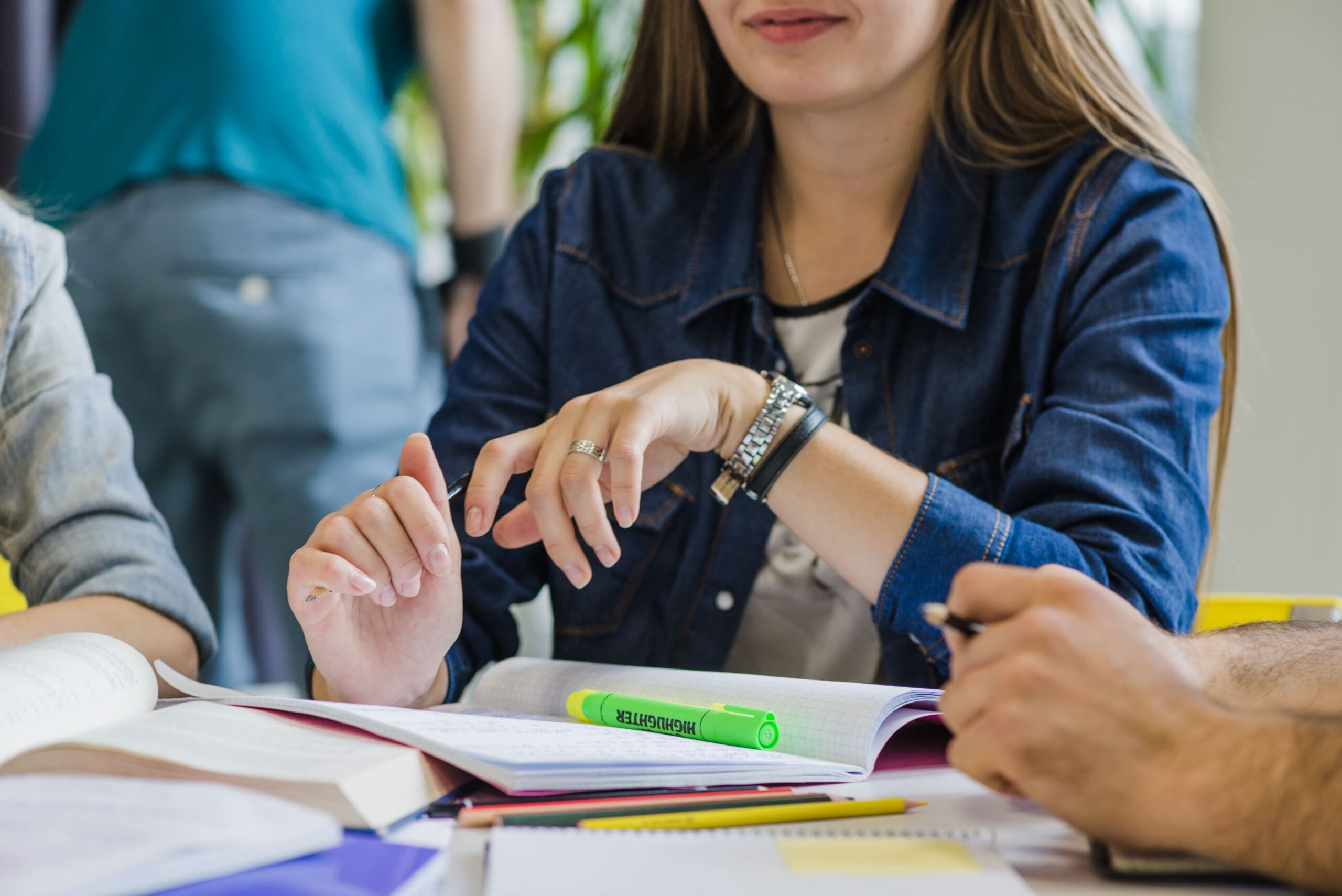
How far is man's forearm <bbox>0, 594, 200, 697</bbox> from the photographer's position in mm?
816

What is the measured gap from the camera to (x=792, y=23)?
1054 millimetres

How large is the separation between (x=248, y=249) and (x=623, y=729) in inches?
40.2

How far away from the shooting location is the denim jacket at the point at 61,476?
92cm

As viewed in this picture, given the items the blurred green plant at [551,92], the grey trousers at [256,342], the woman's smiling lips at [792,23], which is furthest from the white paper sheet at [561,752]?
the blurred green plant at [551,92]

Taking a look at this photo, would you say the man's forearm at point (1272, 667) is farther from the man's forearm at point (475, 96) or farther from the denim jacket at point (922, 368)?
the man's forearm at point (475, 96)

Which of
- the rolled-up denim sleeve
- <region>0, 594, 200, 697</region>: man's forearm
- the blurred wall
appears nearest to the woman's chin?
the rolled-up denim sleeve

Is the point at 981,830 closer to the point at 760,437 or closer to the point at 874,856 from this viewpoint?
the point at 874,856

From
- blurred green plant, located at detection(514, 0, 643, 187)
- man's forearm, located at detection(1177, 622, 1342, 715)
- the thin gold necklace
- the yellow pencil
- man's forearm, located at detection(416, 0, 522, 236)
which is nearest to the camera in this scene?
the yellow pencil

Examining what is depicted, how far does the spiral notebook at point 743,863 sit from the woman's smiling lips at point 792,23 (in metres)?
0.73

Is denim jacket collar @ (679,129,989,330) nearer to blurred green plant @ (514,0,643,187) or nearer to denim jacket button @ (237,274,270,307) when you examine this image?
denim jacket button @ (237,274,270,307)

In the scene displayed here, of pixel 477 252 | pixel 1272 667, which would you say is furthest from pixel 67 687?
pixel 477 252

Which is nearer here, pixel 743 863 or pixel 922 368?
pixel 743 863

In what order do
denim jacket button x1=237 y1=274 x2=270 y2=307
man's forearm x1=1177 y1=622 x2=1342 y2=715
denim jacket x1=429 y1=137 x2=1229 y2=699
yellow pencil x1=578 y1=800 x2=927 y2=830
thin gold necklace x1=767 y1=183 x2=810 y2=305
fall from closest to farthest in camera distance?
yellow pencil x1=578 y1=800 x2=927 y2=830 → man's forearm x1=1177 y1=622 x2=1342 y2=715 → denim jacket x1=429 y1=137 x2=1229 y2=699 → thin gold necklace x1=767 y1=183 x2=810 y2=305 → denim jacket button x1=237 y1=274 x2=270 y2=307

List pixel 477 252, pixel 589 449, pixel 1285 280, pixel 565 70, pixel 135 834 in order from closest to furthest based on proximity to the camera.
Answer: pixel 135 834 < pixel 589 449 < pixel 1285 280 < pixel 477 252 < pixel 565 70
